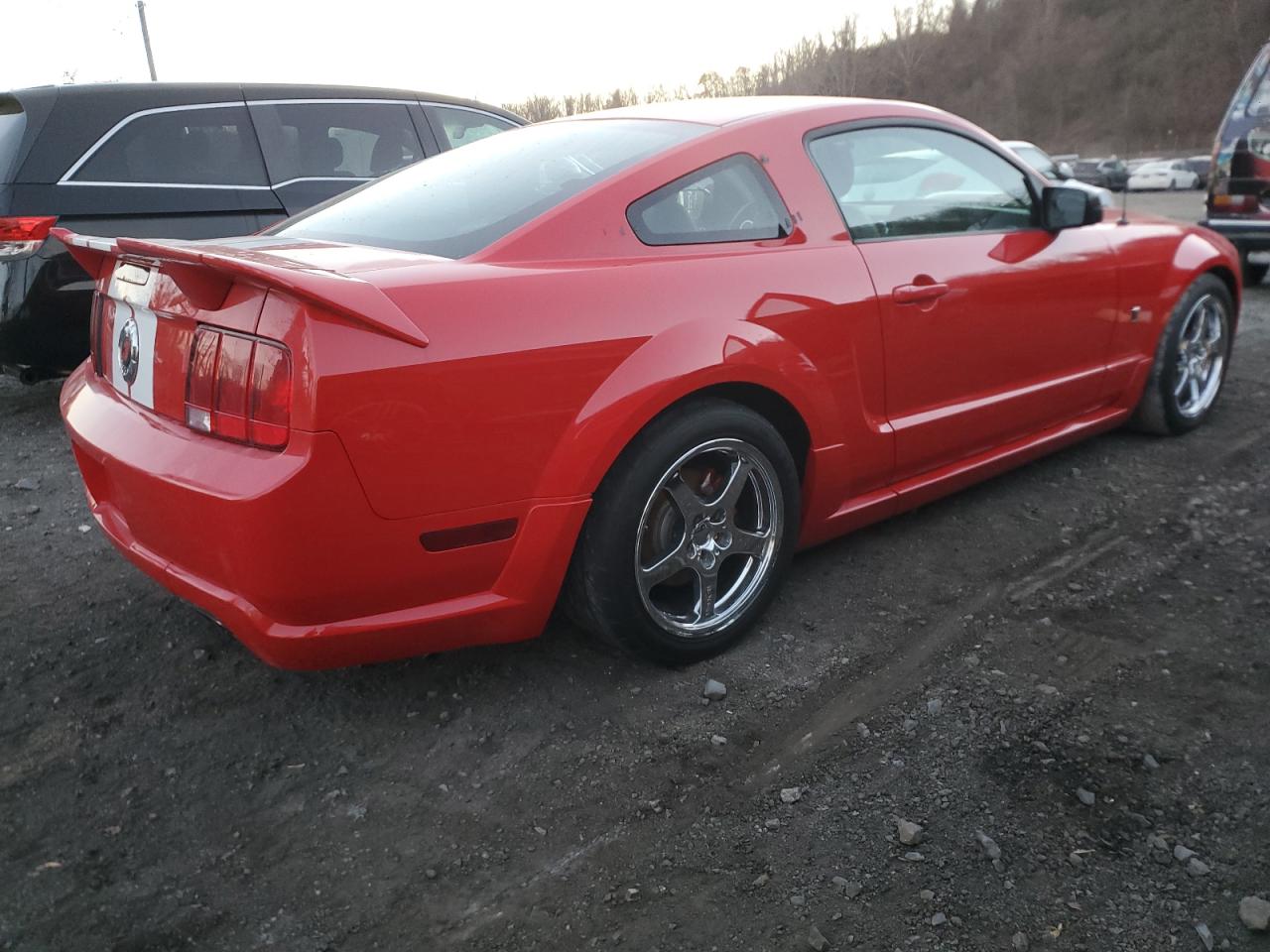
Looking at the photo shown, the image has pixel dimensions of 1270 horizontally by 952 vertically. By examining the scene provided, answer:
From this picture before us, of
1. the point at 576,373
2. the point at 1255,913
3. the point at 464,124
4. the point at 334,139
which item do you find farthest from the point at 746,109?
the point at 464,124

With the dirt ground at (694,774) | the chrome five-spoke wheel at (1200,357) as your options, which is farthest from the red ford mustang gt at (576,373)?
the chrome five-spoke wheel at (1200,357)

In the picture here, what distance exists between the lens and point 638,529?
8.36 ft

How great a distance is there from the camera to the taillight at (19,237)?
4.82 metres

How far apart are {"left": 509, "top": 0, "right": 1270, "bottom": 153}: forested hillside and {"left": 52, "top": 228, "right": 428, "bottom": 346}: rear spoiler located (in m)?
40.4

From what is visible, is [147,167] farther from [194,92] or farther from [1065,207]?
[1065,207]

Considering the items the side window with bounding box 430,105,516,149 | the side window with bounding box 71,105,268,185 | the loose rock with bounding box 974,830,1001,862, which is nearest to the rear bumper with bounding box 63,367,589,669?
the loose rock with bounding box 974,830,1001,862

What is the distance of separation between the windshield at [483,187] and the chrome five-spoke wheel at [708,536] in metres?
0.76

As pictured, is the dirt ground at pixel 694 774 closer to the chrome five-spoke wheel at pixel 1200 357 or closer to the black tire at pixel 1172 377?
the black tire at pixel 1172 377

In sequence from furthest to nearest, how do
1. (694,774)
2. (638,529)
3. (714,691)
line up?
(714,691)
(638,529)
(694,774)

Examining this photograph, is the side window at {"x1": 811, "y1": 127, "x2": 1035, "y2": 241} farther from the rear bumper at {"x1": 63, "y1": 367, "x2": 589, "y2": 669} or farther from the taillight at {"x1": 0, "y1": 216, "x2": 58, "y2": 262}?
the taillight at {"x1": 0, "y1": 216, "x2": 58, "y2": 262}

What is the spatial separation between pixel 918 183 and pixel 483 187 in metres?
1.44

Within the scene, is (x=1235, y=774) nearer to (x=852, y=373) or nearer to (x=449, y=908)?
(x=852, y=373)

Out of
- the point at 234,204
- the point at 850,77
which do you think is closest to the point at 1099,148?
the point at 850,77

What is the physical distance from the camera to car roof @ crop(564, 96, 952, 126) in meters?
3.05
